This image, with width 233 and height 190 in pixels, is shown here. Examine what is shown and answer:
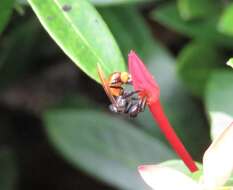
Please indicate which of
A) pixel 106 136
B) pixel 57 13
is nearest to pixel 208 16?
pixel 106 136

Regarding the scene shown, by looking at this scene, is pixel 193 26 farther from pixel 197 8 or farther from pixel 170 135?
pixel 170 135

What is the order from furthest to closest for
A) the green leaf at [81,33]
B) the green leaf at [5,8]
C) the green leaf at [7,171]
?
the green leaf at [7,171], the green leaf at [5,8], the green leaf at [81,33]

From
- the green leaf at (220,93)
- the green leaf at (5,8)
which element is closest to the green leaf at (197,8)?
the green leaf at (220,93)

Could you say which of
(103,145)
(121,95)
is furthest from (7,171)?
(121,95)

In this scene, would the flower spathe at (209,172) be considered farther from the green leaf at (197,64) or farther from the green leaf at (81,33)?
the green leaf at (197,64)

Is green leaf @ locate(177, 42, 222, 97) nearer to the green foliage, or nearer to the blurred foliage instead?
the blurred foliage

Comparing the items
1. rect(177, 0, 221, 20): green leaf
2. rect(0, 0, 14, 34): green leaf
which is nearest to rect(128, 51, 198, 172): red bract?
rect(0, 0, 14, 34): green leaf
